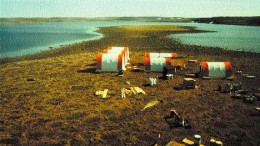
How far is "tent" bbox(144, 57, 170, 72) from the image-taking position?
79.2 feet

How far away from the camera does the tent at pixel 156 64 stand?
79.2 feet

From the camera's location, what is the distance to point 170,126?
12.8 m

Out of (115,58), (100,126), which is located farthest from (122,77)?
(100,126)

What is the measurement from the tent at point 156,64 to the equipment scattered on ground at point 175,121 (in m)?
10.6

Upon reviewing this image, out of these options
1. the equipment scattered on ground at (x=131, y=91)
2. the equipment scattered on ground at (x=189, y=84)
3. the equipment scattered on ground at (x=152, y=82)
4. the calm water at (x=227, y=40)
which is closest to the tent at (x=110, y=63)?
the equipment scattered on ground at (x=152, y=82)

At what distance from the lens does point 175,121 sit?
13.1 m

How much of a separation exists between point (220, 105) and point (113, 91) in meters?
7.15

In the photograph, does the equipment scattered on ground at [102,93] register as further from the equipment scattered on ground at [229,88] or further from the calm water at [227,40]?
the calm water at [227,40]

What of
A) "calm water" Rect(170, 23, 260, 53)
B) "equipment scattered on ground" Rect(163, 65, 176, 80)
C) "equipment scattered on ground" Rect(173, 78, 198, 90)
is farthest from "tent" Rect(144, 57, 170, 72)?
"calm water" Rect(170, 23, 260, 53)

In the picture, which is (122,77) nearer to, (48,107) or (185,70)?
(185,70)

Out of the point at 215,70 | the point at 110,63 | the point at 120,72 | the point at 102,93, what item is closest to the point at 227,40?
the point at 215,70

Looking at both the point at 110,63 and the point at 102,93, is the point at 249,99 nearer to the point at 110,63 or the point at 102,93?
the point at 102,93

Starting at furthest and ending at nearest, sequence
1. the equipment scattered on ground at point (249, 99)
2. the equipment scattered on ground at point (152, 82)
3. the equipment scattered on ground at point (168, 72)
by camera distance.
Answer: the equipment scattered on ground at point (168, 72)
the equipment scattered on ground at point (152, 82)
the equipment scattered on ground at point (249, 99)

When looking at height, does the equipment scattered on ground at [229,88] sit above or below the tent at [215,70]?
below
